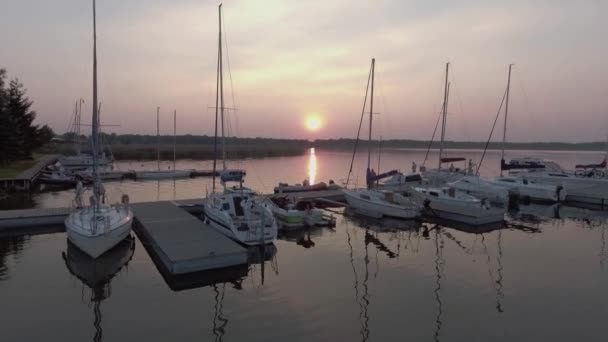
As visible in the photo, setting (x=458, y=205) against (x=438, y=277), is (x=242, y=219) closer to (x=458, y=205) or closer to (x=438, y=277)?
(x=438, y=277)

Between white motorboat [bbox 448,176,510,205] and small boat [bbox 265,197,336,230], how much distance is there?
1468 cm

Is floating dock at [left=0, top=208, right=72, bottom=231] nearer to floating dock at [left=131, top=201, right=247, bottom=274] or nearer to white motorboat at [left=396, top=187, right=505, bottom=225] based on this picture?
floating dock at [left=131, top=201, right=247, bottom=274]

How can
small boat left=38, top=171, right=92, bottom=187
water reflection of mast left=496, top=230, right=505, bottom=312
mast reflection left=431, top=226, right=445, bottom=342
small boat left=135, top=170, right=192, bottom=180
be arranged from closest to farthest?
mast reflection left=431, top=226, right=445, bottom=342, water reflection of mast left=496, top=230, right=505, bottom=312, small boat left=38, top=171, right=92, bottom=187, small boat left=135, top=170, right=192, bottom=180

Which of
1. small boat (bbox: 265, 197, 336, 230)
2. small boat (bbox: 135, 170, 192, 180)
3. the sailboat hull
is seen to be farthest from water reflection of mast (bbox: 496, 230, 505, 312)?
small boat (bbox: 135, 170, 192, 180)

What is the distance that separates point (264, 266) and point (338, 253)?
12.1ft

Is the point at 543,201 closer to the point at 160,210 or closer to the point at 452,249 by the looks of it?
the point at 452,249

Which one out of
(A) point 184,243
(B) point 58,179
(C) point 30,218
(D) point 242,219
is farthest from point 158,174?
(A) point 184,243

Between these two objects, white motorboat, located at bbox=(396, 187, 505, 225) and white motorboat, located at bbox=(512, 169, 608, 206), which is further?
white motorboat, located at bbox=(512, 169, 608, 206)

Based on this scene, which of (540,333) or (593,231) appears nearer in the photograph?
(540,333)

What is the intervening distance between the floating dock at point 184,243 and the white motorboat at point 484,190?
2197 centimetres

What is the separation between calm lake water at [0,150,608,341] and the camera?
10.1 m

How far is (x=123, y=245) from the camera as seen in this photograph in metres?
17.5

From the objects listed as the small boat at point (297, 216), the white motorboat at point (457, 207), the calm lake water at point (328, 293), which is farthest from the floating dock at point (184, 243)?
the white motorboat at point (457, 207)

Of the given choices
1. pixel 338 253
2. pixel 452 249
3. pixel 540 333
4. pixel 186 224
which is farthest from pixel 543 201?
pixel 186 224
